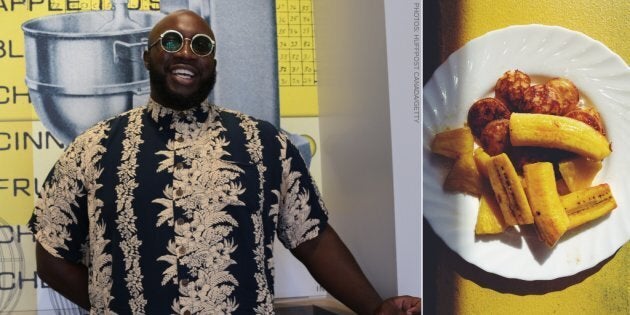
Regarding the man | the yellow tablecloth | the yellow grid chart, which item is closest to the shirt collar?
the man

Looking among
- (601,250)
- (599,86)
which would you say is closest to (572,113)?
(599,86)

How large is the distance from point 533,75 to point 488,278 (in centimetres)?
22

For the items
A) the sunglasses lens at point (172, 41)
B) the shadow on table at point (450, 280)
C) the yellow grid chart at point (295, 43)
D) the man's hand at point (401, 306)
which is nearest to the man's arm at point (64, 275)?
the sunglasses lens at point (172, 41)

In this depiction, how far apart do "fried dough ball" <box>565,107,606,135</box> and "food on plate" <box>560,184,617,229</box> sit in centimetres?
6

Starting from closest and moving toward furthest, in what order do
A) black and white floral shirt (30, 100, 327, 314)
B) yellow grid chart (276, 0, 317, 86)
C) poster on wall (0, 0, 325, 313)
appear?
black and white floral shirt (30, 100, 327, 314), poster on wall (0, 0, 325, 313), yellow grid chart (276, 0, 317, 86)

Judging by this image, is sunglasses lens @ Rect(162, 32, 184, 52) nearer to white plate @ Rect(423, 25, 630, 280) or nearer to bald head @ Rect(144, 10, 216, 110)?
bald head @ Rect(144, 10, 216, 110)

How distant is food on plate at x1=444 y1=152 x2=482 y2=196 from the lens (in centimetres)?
79

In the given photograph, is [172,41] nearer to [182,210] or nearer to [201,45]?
[201,45]

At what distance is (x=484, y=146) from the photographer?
2.62 feet

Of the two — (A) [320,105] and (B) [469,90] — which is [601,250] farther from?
(A) [320,105]

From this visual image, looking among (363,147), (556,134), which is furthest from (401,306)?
(556,134)

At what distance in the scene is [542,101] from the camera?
0.81 meters

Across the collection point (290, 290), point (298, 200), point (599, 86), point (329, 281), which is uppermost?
point (599, 86)

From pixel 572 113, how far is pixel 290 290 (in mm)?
1210
